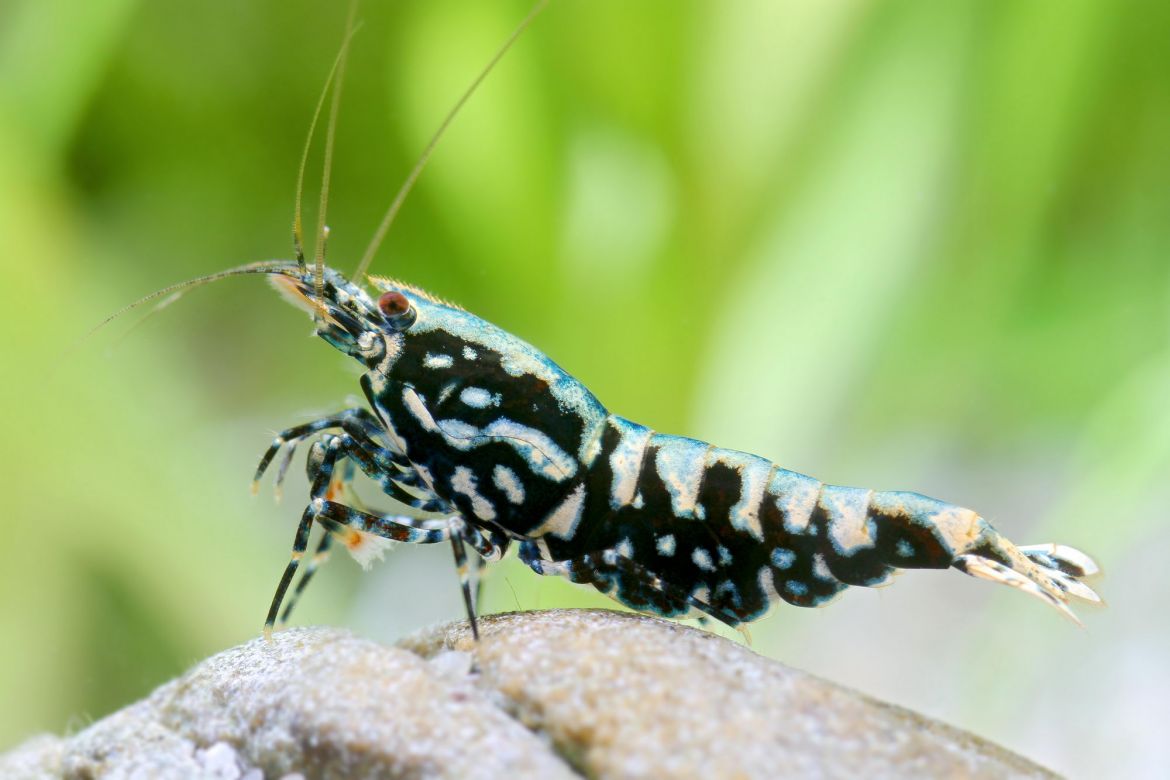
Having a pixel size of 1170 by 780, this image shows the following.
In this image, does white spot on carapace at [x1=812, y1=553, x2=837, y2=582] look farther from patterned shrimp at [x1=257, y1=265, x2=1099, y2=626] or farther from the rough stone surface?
the rough stone surface

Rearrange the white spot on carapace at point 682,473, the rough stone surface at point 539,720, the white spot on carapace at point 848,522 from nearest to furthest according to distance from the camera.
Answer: the rough stone surface at point 539,720, the white spot on carapace at point 848,522, the white spot on carapace at point 682,473

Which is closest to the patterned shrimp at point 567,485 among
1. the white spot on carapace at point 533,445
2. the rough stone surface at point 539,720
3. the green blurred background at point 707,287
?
the white spot on carapace at point 533,445

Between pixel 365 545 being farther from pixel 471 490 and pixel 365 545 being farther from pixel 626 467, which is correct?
pixel 626 467

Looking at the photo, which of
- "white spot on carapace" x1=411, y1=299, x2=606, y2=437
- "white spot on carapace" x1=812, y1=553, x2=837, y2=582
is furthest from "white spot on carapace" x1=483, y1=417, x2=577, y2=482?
"white spot on carapace" x1=812, y1=553, x2=837, y2=582

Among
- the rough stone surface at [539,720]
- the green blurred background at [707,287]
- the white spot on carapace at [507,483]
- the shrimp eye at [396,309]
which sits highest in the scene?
the green blurred background at [707,287]

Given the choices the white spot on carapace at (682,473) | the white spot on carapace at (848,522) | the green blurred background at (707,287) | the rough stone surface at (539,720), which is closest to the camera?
the rough stone surface at (539,720)

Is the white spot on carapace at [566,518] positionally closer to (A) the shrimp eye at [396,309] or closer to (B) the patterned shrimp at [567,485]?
(B) the patterned shrimp at [567,485]
